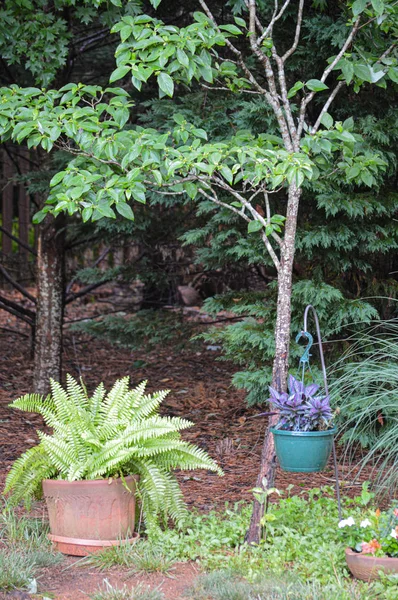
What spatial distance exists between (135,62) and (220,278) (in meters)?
3.58

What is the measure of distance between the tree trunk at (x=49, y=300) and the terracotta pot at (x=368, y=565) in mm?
3775

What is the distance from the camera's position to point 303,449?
10.2 feet

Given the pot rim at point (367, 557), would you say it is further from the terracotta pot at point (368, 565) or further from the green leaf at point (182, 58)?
the green leaf at point (182, 58)

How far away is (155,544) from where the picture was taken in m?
3.39

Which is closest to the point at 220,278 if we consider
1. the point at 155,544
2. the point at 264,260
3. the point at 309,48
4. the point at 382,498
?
the point at 264,260

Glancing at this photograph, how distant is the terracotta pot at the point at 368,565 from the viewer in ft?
9.63

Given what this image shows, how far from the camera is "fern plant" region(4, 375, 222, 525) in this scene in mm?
3426

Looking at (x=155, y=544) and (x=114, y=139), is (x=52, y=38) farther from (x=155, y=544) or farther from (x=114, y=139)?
(x=155, y=544)

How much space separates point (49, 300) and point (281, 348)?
324 cm

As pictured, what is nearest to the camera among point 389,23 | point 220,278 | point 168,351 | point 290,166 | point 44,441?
point 290,166

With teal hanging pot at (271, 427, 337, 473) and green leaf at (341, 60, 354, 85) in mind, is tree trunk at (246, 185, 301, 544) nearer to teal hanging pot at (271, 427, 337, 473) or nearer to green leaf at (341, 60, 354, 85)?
teal hanging pot at (271, 427, 337, 473)

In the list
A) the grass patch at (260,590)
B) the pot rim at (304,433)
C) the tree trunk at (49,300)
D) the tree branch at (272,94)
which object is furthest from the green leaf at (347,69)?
the tree trunk at (49,300)

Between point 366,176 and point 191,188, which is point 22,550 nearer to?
point 191,188

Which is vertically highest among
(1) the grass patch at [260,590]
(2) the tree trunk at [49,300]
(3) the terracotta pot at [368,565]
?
(2) the tree trunk at [49,300]
